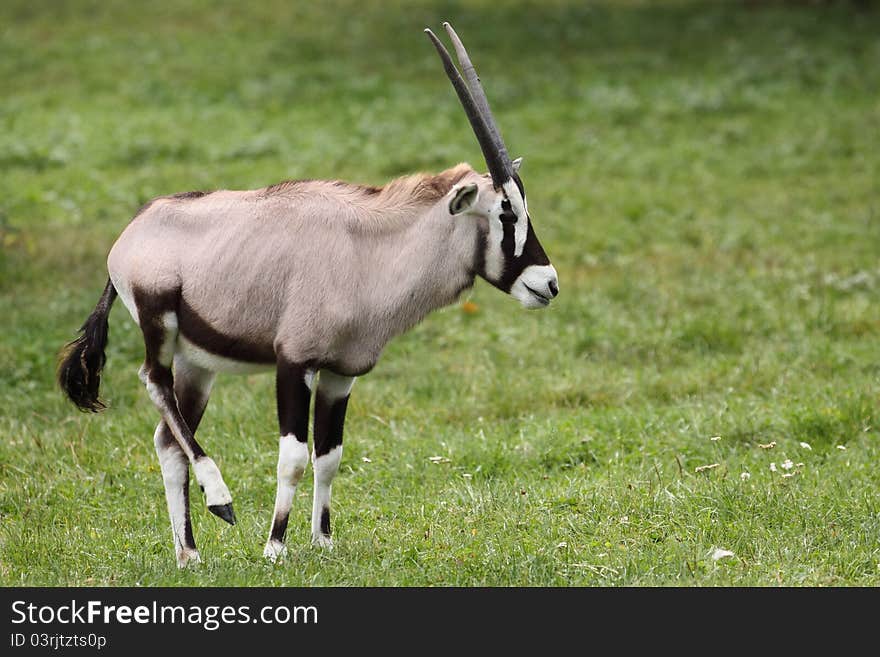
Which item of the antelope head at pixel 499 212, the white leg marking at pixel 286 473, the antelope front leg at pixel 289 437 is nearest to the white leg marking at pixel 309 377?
the antelope front leg at pixel 289 437

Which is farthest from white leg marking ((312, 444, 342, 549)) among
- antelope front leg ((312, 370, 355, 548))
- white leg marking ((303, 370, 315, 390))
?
white leg marking ((303, 370, 315, 390))

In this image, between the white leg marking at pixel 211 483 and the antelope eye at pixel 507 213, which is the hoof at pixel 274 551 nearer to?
the white leg marking at pixel 211 483

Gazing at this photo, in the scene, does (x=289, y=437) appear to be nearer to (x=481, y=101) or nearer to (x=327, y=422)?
(x=327, y=422)

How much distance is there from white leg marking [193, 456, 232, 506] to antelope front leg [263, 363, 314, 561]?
31 centimetres

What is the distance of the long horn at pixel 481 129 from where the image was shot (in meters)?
6.06

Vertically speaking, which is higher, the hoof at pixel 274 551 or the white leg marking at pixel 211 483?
the white leg marking at pixel 211 483

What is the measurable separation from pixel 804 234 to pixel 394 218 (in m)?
9.04

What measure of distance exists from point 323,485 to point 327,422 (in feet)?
1.18

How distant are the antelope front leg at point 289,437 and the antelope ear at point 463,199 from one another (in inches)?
41.6

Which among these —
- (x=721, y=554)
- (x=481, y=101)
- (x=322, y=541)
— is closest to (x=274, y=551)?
(x=322, y=541)

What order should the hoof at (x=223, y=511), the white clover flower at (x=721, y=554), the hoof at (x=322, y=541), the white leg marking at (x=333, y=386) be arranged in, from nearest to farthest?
the hoof at (x=223, y=511), the white clover flower at (x=721, y=554), the white leg marking at (x=333, y=386), the hoof at (x=322, y=541)

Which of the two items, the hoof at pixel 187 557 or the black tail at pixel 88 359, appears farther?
the black tail at pixel 88 359

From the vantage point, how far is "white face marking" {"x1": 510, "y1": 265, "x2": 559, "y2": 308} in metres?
6.23

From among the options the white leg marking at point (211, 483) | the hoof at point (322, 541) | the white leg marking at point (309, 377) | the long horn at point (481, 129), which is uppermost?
the long horn at point (481, 129)
